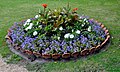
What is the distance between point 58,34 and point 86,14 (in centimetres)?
198

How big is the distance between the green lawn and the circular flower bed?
0.17 m

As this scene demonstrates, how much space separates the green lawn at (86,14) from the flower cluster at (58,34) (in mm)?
258

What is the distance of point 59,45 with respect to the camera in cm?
441

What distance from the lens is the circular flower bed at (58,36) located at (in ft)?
14.2

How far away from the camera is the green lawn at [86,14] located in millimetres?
4039

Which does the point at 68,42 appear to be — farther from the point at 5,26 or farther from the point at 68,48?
the point at 5,26

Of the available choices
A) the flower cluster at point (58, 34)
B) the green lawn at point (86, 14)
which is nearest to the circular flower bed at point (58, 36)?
the flower cluster at point (58, 34)

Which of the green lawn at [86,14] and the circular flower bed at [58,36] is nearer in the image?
the green lawn at [86,14]

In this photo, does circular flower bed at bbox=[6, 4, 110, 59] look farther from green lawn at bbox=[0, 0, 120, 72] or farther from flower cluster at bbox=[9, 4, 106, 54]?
→ green lawn at bbox=[0, 0, 120, 72]

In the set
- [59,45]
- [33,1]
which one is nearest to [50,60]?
[59,45]

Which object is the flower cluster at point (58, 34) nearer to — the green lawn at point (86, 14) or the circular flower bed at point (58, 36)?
the circular flower bed at point (58, 36)

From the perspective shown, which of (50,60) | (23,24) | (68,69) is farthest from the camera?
(23,24)

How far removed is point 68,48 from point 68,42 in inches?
7.2

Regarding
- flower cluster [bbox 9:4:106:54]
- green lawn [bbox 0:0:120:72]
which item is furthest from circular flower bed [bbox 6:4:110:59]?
green lawn [bbox 0:0:120:72]
